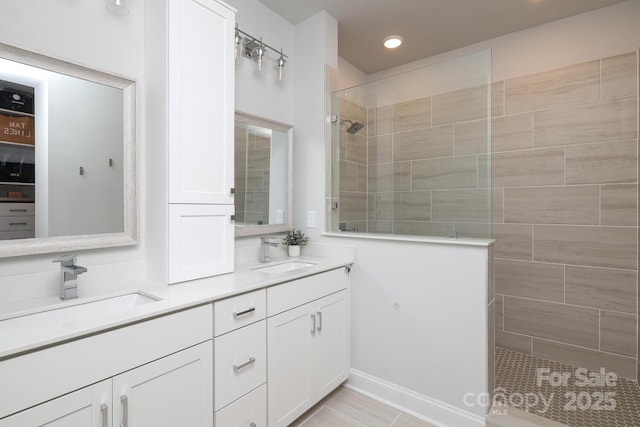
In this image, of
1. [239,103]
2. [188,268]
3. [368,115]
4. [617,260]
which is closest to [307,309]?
Result: [188,268]

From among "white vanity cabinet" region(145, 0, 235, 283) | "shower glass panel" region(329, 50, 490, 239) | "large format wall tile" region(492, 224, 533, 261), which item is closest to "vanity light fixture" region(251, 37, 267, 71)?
"white vanity cabinet" region(145, 0, 235, 283)

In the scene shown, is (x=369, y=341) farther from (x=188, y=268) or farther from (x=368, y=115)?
(x=368, y=115)

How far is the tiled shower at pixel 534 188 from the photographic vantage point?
203 centimetres

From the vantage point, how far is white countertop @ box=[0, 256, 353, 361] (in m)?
0.88

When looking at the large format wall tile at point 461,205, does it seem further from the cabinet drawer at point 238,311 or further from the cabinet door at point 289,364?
the cabinet drawer at point 238,311

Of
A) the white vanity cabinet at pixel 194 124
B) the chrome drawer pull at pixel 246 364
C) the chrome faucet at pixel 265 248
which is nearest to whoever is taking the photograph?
the chrome drawer pull at pixel 246 364

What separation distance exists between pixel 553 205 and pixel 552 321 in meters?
0.90

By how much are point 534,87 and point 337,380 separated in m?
2.67

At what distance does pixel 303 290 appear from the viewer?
5.67ft

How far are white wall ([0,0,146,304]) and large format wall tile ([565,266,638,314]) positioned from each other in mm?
2909

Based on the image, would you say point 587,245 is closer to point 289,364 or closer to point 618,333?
point 618,333

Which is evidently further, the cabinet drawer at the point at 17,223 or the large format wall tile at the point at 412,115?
the large format wall tile at the point at 412,115

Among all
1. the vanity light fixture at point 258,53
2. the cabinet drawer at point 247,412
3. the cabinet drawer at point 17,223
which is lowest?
the cabinet drawer at point 247,412

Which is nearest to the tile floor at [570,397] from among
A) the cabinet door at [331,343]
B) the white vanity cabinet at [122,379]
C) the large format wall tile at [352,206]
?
the cabinet door at [331,343]
